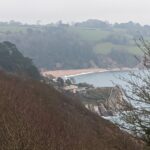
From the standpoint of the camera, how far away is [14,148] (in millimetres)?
8859

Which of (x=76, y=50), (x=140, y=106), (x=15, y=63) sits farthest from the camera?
(x=76, y=50)

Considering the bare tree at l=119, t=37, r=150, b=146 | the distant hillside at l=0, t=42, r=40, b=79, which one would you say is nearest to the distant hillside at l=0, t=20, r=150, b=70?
the distant hillside at l=0, t=42, r=40, b=79

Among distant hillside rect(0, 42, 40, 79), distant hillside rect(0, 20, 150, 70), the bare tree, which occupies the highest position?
the bare tree

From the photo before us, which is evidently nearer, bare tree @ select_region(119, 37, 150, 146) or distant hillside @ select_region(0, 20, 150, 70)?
bare tree @ select_region(119, 37, 150, 146)

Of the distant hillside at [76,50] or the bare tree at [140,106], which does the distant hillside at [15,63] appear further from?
the distant hillside at [76,50]

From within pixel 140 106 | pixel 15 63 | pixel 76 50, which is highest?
pixel 140 106

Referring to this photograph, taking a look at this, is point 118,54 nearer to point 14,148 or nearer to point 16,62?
point 16,62

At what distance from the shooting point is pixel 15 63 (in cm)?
6100

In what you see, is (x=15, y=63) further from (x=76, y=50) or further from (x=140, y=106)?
(x=76, y=50)

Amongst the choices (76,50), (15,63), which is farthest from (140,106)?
(76,50)

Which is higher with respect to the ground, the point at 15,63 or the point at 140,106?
the point at 140,106

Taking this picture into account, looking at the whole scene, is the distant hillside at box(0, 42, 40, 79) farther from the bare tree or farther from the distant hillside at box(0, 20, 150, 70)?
the distant hillside at box(0, 20, 150, 70)

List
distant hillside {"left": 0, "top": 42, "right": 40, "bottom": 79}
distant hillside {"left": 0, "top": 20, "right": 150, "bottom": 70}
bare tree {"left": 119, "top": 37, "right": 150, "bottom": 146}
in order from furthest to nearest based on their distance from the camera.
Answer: distant hillside {"left": 0, "top": 20, "right": 150, "bottom": 70}
distant hillside {"left": 0, "top": 42, "right": 40, "bottom": 79}
bare tree {"left": 119, "top": 37, "right": 150, "bottom": 146}

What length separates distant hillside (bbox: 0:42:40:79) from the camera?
58.1m
